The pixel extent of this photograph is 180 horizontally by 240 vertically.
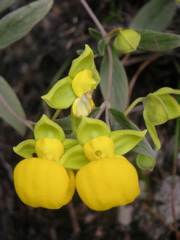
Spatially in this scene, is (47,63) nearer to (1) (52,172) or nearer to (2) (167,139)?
(2) (167,139)

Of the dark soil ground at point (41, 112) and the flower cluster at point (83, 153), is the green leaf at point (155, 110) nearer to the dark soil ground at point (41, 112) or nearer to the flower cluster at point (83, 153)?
the flower cluster at point (83, 153)

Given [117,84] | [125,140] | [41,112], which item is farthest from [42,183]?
[41,112]

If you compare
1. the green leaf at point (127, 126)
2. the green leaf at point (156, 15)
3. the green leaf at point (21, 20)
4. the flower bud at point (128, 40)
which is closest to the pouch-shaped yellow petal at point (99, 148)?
the green leaf at point (127, 126)

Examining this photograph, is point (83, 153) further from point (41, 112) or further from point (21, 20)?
point (41, 112)

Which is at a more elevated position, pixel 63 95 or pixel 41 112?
pixel 63 95

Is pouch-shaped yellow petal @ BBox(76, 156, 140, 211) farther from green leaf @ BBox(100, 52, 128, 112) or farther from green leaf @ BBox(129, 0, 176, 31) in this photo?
green leaf @ BBox(129, 0, 176, 31)

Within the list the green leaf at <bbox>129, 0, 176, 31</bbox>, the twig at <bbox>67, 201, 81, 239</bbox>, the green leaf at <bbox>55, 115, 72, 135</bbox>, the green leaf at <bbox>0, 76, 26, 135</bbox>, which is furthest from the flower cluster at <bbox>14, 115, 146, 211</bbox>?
the twig at <bbox>67, 201, 81, 239</bbox>

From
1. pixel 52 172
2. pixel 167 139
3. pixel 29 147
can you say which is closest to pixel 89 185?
pixel 52 172
